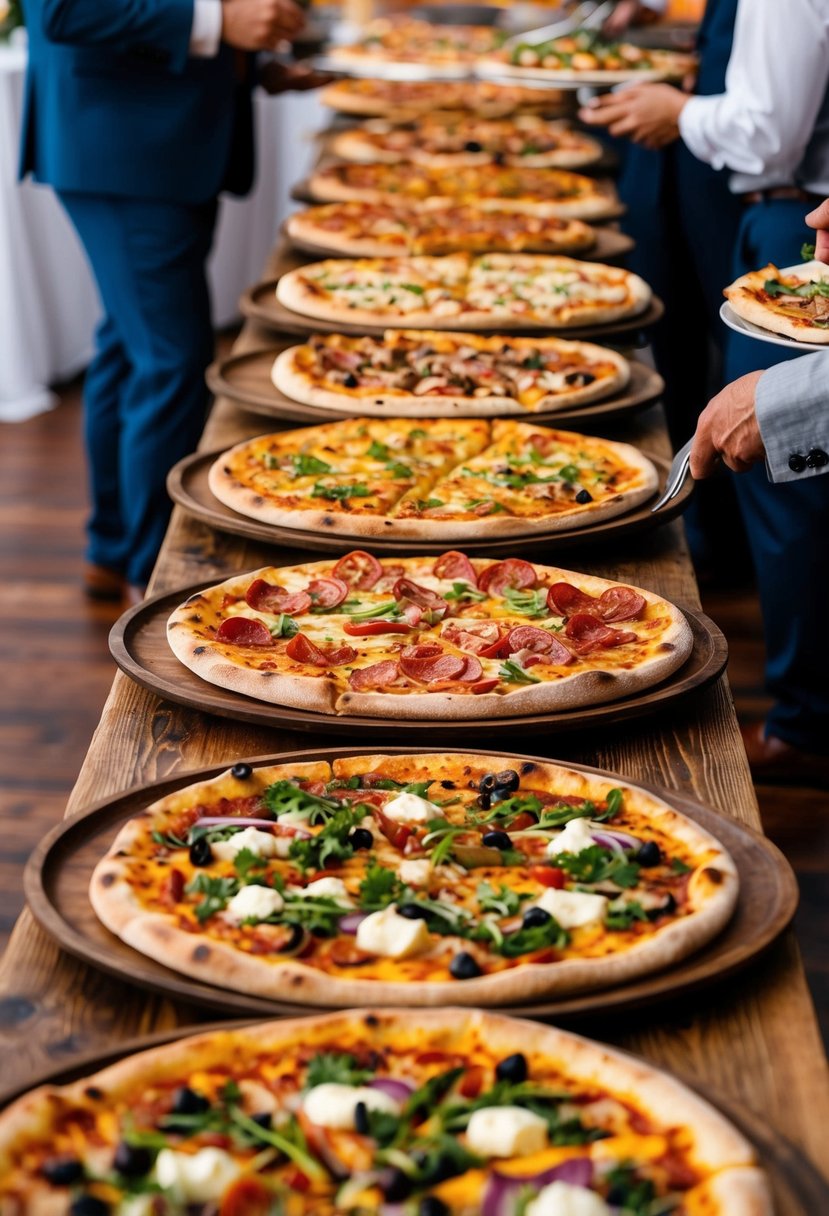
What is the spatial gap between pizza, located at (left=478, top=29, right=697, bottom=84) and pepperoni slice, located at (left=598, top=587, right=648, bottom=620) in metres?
3.99

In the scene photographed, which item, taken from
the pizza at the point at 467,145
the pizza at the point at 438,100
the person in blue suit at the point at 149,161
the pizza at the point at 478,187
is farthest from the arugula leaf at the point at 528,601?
the pizza at the point at 438,100

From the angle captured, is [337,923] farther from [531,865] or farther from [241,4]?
[241,4]

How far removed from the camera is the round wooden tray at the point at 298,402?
10.4 ft

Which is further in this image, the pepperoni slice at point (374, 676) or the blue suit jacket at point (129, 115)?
the blue suit jacket at point (129, 115)

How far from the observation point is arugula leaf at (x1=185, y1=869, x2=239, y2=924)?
63.1 inches

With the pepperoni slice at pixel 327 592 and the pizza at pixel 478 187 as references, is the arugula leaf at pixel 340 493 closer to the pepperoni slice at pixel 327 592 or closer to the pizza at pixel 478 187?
the pepperoni slice at pixel 327 592

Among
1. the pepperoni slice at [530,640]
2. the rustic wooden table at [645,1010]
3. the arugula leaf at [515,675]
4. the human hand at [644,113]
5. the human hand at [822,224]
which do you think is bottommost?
the rustic wooden table at [645,1010]

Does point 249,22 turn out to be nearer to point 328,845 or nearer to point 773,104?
point 773,104

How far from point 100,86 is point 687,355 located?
8.13 feet

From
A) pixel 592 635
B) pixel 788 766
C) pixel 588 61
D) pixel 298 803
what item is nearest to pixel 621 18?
pixel 588 61

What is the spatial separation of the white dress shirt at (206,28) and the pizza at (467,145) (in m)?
1.36

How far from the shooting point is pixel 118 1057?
4.71ft

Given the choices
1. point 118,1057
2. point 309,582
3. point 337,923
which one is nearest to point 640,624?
point 309,582

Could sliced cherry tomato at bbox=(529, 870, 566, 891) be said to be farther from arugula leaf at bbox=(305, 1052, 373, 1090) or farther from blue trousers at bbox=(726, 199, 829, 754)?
blue trousers at bbox=(726, 199, 829, 754)
